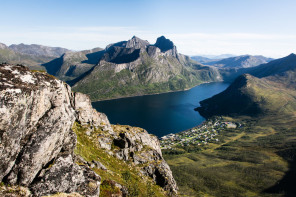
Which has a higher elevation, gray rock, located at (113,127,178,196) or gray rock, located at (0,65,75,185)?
gray rock, located at (0,65,75,185)

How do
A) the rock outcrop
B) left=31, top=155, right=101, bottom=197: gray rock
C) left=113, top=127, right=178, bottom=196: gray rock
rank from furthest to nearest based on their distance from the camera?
left=113, top=127, right=178, bottom=196: gray rock
left=31, top=155, right=101, bottom=197: gray rock
the rock outcrop

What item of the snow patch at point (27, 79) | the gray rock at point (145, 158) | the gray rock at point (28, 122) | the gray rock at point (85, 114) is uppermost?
the snow patch at point (27, 79)

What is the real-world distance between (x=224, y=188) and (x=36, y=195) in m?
153

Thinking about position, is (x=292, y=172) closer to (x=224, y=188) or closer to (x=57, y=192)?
(x=224, y=188)

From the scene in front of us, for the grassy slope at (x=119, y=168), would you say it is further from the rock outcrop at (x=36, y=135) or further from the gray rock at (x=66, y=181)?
the rock outcrop at (x=36, y=135)

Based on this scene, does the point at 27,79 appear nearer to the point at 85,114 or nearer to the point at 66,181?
the point at 66,181

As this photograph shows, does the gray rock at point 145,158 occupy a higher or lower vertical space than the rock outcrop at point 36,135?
lower

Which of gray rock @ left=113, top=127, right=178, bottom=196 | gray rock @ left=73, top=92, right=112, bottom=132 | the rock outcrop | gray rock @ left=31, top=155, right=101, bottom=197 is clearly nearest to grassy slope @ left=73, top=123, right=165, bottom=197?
gray rock @ left=113, top=127, right=178, bottom=196

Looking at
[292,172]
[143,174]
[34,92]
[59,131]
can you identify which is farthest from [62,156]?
[292,172]

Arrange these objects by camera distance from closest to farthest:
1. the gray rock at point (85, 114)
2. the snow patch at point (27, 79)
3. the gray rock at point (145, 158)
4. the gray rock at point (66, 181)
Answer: the snow patch at point (27, 79)
the gray rock at point (66, 181)
the gray rock at point (145, 158)
the gray rock at point (85, 114)

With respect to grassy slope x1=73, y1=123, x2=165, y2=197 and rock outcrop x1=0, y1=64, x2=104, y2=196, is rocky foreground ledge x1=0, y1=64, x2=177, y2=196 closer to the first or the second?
rock outcrop x1=0, y1=64, x2=104, y2=196

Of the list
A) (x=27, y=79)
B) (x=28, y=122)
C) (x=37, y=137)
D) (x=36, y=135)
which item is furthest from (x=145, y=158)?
(x=27, y=79)

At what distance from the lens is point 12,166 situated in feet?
93.8

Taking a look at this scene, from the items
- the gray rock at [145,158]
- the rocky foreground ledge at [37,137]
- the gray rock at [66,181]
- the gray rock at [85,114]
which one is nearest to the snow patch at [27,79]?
the rocky foreground ledge at [37,137]
